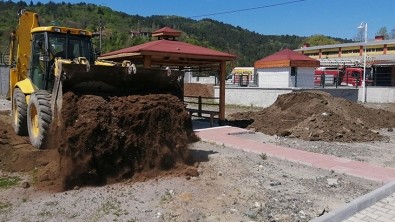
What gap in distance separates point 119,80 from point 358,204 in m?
4.53

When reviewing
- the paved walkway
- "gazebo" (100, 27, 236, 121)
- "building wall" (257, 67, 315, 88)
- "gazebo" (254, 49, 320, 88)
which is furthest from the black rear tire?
"building wall" (257, 67, 315, 88)

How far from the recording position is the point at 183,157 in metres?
7.55

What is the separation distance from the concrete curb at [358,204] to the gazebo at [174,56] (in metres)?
7.60

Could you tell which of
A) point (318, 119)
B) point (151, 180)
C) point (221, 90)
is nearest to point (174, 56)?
point (221, 90)

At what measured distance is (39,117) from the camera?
7.65 m

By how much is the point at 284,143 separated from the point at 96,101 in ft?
20.7

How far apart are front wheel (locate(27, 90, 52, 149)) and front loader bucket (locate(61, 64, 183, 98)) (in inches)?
45.2

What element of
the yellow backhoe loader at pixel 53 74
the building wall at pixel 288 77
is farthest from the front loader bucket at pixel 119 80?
the building wall at pixel 288 77

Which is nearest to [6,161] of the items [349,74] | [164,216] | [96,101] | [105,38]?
[96,101]

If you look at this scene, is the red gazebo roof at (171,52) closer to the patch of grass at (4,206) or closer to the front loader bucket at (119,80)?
the front loader bucket at (119,80)

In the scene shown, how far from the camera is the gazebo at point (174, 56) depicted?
12.3m

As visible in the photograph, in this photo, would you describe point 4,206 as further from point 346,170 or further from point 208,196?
point 346,170

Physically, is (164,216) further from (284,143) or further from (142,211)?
(284,143)

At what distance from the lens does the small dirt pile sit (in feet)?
20.7
